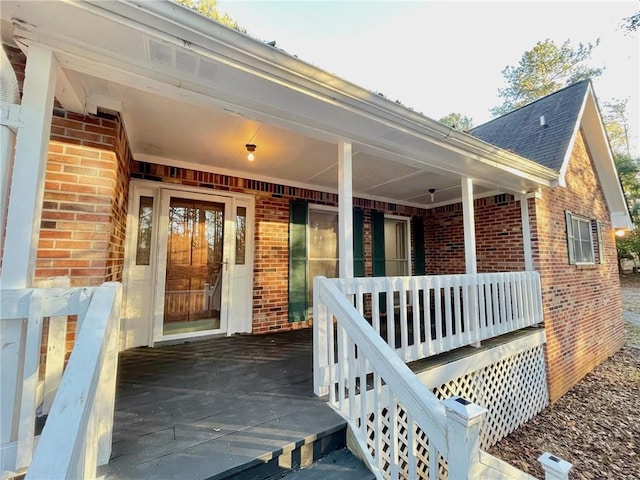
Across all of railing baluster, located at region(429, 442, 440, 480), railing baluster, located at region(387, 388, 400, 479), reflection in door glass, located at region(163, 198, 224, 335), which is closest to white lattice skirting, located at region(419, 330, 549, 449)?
railing baluster, located at region(387, 388, 400, 479)

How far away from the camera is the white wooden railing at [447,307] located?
7.75ft

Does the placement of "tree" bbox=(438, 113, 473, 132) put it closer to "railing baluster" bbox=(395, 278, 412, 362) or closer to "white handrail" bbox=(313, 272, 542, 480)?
"white handrail" bbox=(313, 272, 542, 480)

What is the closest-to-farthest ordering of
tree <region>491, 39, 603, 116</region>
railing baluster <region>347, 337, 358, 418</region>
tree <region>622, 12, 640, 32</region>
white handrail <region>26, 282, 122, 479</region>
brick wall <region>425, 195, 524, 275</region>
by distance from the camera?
white handrail <region>26, 282, 122, 479</region> → railing baluster <region>347, 337, 358, 418</region> → tree <region>622, 12, 640, 32</region> → brick wall <region>425, 195, 524, 275</region> → tree <region>491, 39, 603, 116</region>

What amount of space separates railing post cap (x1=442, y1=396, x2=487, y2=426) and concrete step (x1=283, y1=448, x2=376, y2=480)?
0.81 m

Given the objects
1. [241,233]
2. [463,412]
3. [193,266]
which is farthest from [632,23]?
[193,266]

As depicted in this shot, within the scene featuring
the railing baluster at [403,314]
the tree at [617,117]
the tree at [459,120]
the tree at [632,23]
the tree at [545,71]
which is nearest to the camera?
the railing baluster at [403,314]

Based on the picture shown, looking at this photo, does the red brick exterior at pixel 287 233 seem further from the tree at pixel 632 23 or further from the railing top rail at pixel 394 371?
the tree at pixel 632 23

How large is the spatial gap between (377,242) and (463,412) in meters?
4.63

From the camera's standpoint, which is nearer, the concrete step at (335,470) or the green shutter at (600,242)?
the concrete step at (335,470)

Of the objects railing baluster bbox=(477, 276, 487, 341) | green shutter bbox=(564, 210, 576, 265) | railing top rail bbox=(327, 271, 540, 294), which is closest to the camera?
railing top rail bbox=(327, 271, 540, 294)

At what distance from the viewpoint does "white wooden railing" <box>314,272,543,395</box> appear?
93.0 inches

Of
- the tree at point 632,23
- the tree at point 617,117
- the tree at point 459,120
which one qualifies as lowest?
the tree at point 632,23

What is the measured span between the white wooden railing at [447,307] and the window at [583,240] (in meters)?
1.67

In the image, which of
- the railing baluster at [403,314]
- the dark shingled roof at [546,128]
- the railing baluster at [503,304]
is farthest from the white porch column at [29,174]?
the dark shingled roof at [546,128]
